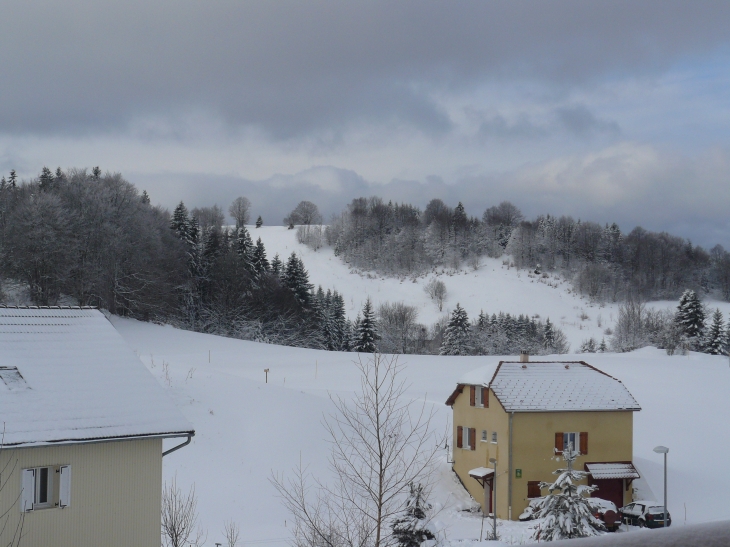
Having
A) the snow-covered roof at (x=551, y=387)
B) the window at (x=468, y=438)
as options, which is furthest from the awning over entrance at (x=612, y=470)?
the window at (x=468, y=438)

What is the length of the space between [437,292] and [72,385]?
6305 centimetres

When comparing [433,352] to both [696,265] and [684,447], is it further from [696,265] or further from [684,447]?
[696,265]

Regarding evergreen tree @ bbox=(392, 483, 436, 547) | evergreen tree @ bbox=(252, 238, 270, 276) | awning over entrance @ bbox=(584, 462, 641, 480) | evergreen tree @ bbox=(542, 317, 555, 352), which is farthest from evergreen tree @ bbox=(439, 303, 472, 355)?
evergreen tree @ bbox=(392, 483, 436, 547)

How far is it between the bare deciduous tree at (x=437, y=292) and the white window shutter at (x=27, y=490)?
62397 mm

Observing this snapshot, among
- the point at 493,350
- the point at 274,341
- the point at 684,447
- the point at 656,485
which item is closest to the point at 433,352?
the point at 493,350

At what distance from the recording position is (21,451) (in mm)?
9969

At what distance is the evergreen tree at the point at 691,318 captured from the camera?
5625cm

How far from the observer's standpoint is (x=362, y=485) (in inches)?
432

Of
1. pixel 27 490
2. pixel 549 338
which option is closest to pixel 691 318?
pixel 549 338

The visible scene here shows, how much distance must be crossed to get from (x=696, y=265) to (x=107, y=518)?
83.9m

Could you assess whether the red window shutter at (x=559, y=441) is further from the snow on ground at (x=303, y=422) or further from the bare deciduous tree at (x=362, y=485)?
the bare deciduous tree at (x=362, y=485)

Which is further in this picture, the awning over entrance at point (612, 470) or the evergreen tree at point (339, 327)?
the evergreen tree at point (339, 327)

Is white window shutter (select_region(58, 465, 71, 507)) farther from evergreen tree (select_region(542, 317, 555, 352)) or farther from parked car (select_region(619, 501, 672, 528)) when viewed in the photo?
evergreen tree (select_region(542, 317, 555, 352))

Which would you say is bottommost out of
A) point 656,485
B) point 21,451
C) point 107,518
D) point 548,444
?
point 656,485
